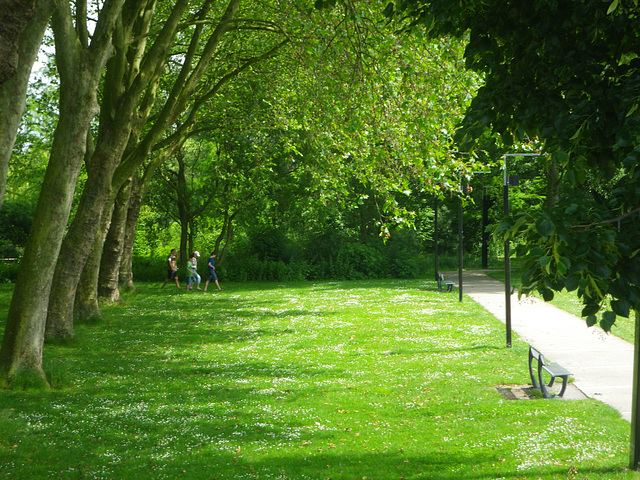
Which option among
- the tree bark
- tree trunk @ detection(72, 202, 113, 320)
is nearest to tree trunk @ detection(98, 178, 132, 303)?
tree trunk @ detection(72, 202, 113, 320)

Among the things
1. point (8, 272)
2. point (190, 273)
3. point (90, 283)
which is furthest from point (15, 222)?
point (90, 283)

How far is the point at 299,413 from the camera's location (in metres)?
9.36

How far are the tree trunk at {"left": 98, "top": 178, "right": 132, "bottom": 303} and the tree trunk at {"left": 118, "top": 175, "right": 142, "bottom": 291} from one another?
3.20m

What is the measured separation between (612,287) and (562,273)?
1.96 ft

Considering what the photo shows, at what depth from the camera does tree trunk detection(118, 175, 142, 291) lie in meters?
25.7

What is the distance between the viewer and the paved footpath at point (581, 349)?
1029cm

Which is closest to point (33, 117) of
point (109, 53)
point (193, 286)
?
point (193, 286)

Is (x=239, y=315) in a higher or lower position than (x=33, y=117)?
lower

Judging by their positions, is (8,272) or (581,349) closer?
(581,349)

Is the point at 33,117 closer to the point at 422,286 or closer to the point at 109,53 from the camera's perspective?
the point at 422,286

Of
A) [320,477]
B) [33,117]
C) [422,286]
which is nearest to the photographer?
[320,477]

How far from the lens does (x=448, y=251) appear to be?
4884cm

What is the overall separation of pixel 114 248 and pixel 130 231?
5.33 meters

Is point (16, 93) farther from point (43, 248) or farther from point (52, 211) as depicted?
point (43, 248)
